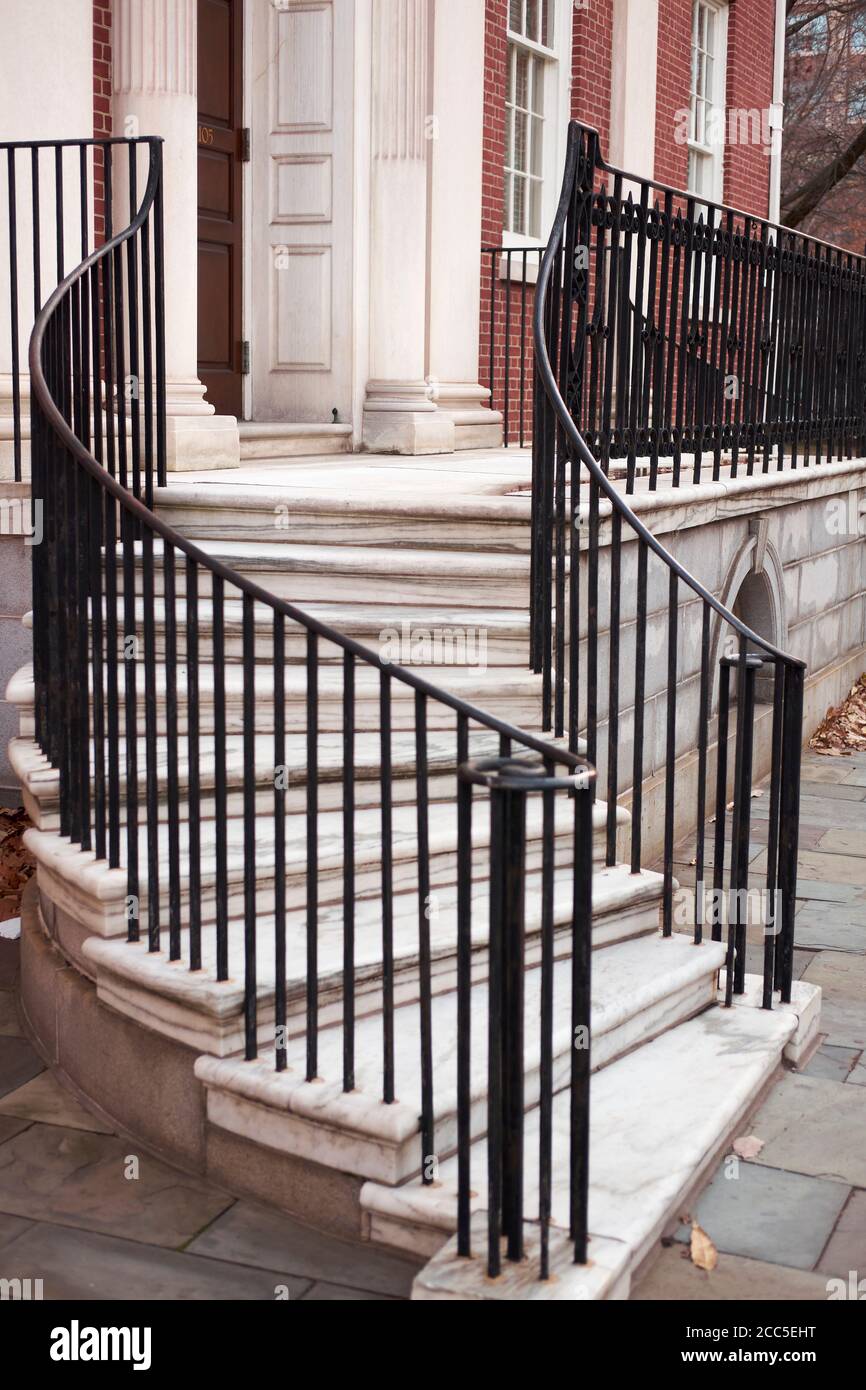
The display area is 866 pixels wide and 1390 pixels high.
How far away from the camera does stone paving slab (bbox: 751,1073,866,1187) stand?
3.91m

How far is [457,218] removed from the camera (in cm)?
971

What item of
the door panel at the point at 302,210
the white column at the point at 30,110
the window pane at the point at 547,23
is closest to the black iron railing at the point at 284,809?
the white column at the point at 30,110

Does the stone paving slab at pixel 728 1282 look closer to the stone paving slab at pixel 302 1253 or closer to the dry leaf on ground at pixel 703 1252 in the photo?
the dry leaf on ground at pixel 703 1252

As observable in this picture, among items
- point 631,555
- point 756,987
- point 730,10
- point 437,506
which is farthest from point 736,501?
point 730,10

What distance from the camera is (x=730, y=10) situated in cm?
1512

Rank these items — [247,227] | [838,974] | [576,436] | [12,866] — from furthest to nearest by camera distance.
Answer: [247,227], [12,866], [838,974], [576,436]

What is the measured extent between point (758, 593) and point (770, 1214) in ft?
17.5

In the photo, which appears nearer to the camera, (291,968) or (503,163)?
(291,968)

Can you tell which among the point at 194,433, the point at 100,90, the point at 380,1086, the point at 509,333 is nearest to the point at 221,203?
the point at 100,90

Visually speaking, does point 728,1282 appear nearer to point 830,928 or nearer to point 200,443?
point 830,928

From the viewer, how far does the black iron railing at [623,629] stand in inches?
181

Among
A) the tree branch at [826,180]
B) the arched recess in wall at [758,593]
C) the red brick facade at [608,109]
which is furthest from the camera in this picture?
the tree branch at [826,180]

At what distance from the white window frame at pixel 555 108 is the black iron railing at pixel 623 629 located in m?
4.48

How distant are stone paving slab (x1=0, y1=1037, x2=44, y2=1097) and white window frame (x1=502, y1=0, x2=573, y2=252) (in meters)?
8.13
